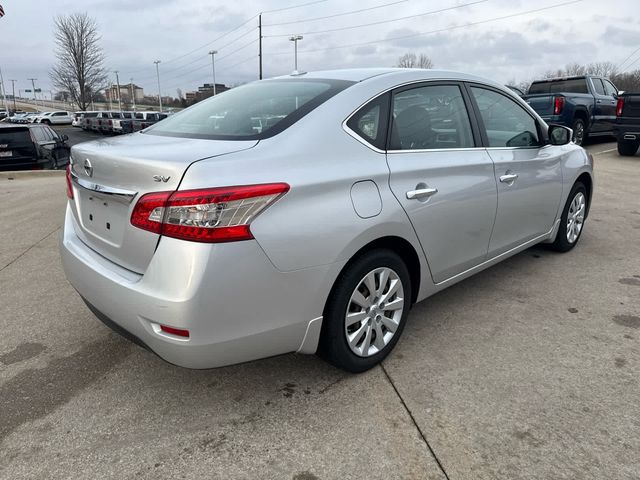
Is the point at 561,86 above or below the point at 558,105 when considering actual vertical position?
above

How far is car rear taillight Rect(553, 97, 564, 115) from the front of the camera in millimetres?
11547

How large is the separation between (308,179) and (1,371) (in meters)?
2.09

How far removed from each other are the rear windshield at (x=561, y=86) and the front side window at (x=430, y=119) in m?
11.3

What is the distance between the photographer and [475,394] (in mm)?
2590

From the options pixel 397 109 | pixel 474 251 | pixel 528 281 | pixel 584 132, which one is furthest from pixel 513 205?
pixel 584 132

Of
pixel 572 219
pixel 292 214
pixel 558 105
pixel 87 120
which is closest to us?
pixel 292 214

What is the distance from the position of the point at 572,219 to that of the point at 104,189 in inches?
164

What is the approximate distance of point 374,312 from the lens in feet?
8.88

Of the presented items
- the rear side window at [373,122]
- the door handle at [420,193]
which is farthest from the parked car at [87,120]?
the door handle at [420,193]

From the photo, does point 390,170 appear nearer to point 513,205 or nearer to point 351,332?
point 351,332

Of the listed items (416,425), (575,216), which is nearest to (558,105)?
(575,216)

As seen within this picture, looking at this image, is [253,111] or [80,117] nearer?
[253,111]

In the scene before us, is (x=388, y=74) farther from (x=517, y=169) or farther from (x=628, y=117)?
(x=628, y=117)

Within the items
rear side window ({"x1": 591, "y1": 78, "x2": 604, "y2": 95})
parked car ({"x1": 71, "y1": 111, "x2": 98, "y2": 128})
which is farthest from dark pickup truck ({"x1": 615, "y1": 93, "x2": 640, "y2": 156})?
parked car ({"x1": 71, "y1": 111, "x2": 98, "y2": 128})
